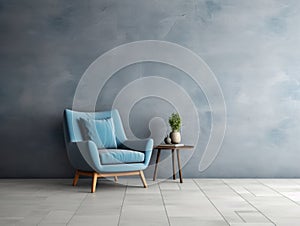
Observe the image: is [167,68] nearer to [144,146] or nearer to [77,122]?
[144,146]

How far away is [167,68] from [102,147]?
4.61 feet

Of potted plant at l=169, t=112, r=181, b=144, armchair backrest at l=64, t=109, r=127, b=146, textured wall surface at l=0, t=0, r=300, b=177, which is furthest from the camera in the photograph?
textured wall surface at l=0, t=0, r=300, b=177

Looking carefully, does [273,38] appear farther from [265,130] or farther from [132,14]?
[132,14]

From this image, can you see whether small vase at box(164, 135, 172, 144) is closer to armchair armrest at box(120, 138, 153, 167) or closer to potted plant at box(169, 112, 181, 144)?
potted plant at box(169, 112, 181, 144)

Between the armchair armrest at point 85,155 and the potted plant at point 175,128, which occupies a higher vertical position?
A: the potted plant at point 175,128

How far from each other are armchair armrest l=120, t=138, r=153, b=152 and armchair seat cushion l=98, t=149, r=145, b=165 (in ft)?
0.44

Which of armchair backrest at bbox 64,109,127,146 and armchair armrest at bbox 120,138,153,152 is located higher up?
armchair backrest at bbox 64,109,127,146

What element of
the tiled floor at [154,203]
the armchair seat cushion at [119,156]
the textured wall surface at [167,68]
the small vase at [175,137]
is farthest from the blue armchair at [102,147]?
the small vase at [175,137]

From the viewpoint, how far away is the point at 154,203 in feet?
14.2

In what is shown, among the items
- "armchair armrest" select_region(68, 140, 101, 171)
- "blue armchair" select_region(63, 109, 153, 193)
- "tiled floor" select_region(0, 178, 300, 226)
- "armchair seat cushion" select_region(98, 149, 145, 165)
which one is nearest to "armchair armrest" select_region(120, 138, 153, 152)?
"blue armchair" select_region(63, 109, 153, 193)

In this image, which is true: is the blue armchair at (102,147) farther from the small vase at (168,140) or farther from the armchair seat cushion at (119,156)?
the small vase at (168,140)

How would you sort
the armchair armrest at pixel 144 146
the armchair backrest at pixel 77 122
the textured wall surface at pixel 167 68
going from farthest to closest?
the textured wall surface at pixel 167 68
the armchair backrest at pixel 77 122
the armchair armrest at pixel 144 146

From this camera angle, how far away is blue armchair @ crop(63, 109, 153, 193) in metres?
5.00

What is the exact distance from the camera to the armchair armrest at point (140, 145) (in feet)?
17.5
